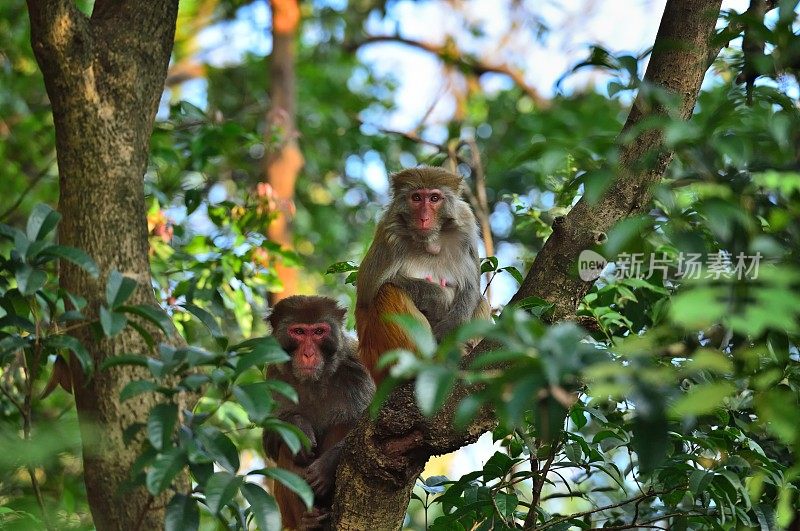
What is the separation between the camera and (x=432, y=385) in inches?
79.8

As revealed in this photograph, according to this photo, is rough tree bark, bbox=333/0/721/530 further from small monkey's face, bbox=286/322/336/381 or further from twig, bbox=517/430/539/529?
small monkey's face, bbox=286/322/336/381

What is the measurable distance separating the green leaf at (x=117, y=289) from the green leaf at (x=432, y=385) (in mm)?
1428

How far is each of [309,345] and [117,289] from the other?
2226 millimetres

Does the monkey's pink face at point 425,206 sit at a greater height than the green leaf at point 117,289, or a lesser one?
greater

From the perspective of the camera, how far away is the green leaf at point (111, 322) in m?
2.98

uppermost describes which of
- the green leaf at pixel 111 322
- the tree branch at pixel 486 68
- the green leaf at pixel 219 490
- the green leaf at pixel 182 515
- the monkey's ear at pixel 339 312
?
the tree branch at pixel 486 68

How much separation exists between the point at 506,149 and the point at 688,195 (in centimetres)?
677

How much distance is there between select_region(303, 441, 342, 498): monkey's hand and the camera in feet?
15.5

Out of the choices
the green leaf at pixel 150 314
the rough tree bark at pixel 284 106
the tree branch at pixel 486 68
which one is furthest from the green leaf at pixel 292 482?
the tree branch at pixel 486 68

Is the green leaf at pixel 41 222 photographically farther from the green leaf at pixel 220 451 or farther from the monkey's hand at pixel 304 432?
the monkey's hand at pixel 304 432

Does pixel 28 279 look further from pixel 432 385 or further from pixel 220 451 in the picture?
pixel 432 385

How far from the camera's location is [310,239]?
12023 mm

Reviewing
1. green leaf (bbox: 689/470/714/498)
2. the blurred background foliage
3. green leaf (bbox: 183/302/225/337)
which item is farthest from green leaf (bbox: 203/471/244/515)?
green leaf (bbox: 689/470/714/498)

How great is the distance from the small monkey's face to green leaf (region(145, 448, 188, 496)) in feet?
7.97
